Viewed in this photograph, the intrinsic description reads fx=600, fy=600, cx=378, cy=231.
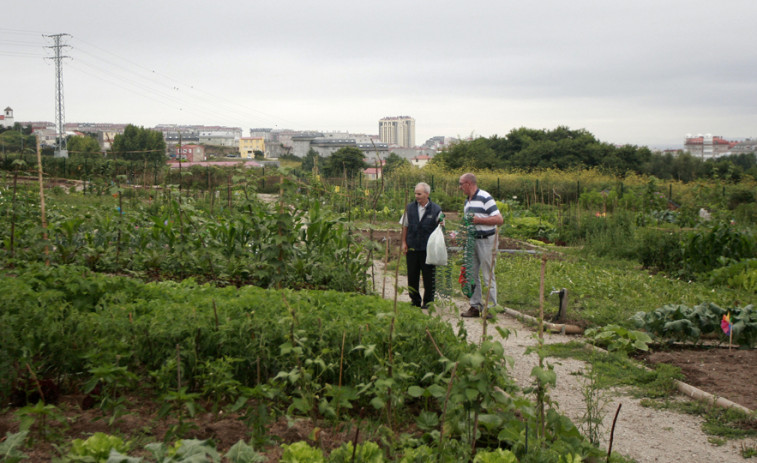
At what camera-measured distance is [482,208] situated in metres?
6.86

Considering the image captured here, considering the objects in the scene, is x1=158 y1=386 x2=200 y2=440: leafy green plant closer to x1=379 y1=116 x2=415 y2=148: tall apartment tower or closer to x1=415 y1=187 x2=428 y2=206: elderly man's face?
x1=415 y1=187 x2=428 y2=206: elderly man's face

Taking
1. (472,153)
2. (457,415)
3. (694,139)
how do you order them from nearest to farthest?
(457,415)
(472,153)
(694,139)

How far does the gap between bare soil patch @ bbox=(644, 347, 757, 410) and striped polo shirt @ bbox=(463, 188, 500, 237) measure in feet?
7.05

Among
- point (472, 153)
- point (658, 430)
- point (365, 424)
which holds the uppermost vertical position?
point (472, 153)

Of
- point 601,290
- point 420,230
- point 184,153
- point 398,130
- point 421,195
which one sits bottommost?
point 601,290

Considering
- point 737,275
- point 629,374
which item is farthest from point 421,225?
point 737,275

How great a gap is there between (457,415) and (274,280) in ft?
10.7

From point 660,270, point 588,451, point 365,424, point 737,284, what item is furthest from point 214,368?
point 660,270

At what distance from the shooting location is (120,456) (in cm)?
246

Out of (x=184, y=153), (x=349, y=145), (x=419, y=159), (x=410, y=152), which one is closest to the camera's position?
(x=184, y=153)

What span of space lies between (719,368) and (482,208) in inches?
111

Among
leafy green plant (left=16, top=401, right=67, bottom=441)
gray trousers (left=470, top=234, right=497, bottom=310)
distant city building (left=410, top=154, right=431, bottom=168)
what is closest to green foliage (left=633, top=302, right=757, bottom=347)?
gray trousers (left=470, top=234, right=497, bottom=310)

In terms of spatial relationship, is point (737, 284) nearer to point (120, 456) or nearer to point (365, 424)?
point (365, 424)

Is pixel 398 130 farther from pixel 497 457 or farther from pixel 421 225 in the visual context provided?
pixel 497 457
